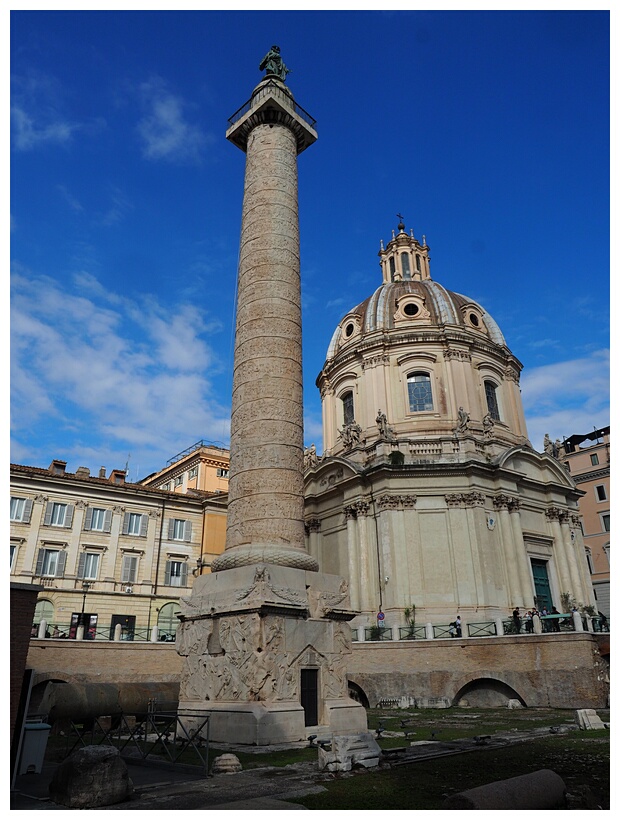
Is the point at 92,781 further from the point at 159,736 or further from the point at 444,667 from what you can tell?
the point at 444,667

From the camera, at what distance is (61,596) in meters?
34.9

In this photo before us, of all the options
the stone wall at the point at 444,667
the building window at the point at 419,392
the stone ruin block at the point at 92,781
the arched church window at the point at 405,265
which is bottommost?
the stone ruin block at the point at 92,781

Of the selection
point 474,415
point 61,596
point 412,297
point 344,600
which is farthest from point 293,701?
point 412,297

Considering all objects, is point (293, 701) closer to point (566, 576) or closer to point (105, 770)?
point (105, 770)

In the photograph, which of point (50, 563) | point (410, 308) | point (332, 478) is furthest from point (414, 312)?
point (50, 563)

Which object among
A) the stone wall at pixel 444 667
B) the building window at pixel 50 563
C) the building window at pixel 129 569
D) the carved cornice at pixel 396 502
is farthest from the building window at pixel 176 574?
the carved cornice at pixel 396 502

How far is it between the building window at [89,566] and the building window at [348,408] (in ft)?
57.4

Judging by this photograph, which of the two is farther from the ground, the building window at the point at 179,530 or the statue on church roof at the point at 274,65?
the statue on church roof at the point at 274,65

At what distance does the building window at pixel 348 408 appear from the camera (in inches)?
1665

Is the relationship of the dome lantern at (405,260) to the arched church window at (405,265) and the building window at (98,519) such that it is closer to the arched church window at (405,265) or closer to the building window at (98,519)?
the arched church window at (405,265)

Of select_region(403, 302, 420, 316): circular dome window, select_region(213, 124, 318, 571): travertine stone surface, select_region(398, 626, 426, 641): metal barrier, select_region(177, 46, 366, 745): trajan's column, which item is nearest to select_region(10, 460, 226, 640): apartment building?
select_region(398, 626, 426, 641): metal barrier

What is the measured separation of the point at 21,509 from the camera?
35750 mm

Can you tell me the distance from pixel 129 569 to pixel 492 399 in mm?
24681

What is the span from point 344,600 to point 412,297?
30.0 meters
